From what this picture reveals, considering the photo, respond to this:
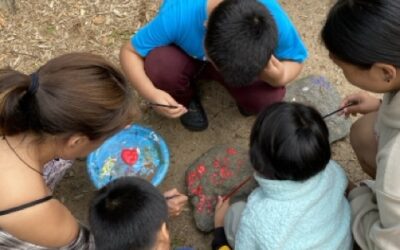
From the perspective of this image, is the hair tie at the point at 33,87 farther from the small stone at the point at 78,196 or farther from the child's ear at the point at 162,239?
the small stone at the point at 78,196

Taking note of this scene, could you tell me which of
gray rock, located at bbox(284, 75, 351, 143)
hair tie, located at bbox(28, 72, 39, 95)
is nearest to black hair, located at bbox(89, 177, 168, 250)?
hair tie, located at bbox(28, 72, 39, 95)

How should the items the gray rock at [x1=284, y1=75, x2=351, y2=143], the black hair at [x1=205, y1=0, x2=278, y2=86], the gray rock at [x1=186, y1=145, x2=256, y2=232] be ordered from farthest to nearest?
the gray rock at [x1=284, y1=75, x2=351, y2=143] → the gray rock at [x1=186, y1=145, x2=256, y2=232] → the black hair at [x1=205, y1=0, x2=278, y2=86]

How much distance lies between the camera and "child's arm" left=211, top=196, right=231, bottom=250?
6.61ft

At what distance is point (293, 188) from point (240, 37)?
0.57 m

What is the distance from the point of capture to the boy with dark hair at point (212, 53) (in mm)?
1726

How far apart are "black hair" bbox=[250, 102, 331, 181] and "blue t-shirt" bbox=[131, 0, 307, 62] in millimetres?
489

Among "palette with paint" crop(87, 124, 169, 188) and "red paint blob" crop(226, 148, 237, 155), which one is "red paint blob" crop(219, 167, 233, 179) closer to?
"red paint blob" crop(226, 148, 237, 155)

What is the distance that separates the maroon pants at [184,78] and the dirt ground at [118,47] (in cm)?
20

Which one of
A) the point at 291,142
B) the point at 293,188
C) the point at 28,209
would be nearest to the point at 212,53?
the point at 291,142

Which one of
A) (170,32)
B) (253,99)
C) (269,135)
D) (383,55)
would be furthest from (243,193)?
(383,55)

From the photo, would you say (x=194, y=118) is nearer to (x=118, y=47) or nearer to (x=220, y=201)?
(x=220, y=201)

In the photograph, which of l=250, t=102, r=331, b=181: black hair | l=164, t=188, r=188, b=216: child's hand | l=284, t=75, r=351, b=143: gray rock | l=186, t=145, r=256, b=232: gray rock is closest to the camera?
l=250, t=102, r=331, b=181: black hair

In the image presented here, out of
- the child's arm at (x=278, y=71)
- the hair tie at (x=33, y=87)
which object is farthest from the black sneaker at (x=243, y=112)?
the hair tie at (x=33, y=87)

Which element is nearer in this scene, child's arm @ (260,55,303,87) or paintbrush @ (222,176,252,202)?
child's arm @ (260,55,303,87)
